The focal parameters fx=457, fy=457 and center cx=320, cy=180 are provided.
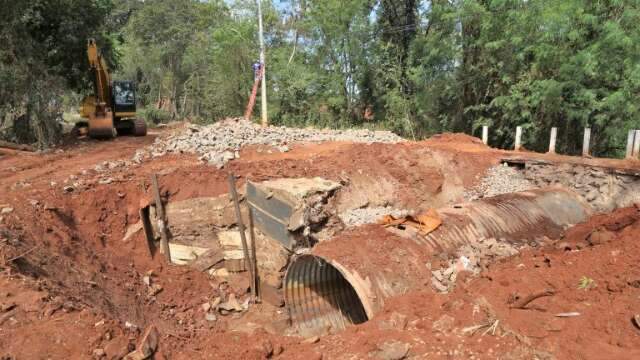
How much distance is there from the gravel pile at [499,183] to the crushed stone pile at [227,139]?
406 cm

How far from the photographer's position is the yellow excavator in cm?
1462

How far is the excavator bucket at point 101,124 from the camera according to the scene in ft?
47.9

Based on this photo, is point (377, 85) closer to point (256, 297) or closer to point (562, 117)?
point (562, 117)

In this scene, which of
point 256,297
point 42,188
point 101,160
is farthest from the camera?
point 101,160

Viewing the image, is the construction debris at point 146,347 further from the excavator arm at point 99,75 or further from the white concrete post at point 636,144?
the white concrete post at point 636,144

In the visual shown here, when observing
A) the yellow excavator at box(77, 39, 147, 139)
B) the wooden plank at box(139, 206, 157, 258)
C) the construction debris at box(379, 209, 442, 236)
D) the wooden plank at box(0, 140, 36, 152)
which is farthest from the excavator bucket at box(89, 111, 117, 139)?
the construction debris at box(379, 209, 442, 236)

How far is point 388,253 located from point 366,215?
3076mm

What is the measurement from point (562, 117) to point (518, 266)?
445 inches

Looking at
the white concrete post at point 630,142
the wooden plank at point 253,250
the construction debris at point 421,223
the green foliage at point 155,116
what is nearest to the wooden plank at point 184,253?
the wooden plank at point 253,250

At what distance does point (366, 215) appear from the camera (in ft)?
30.7

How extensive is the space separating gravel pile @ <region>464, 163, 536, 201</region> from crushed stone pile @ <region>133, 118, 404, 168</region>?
4063mm

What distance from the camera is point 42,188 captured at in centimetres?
869

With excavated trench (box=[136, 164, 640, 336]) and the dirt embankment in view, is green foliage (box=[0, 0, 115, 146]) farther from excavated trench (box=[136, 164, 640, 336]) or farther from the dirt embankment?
excavated trench (box=[136, 164, 640, 336])

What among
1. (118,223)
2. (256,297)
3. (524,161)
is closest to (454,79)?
(524,161)
